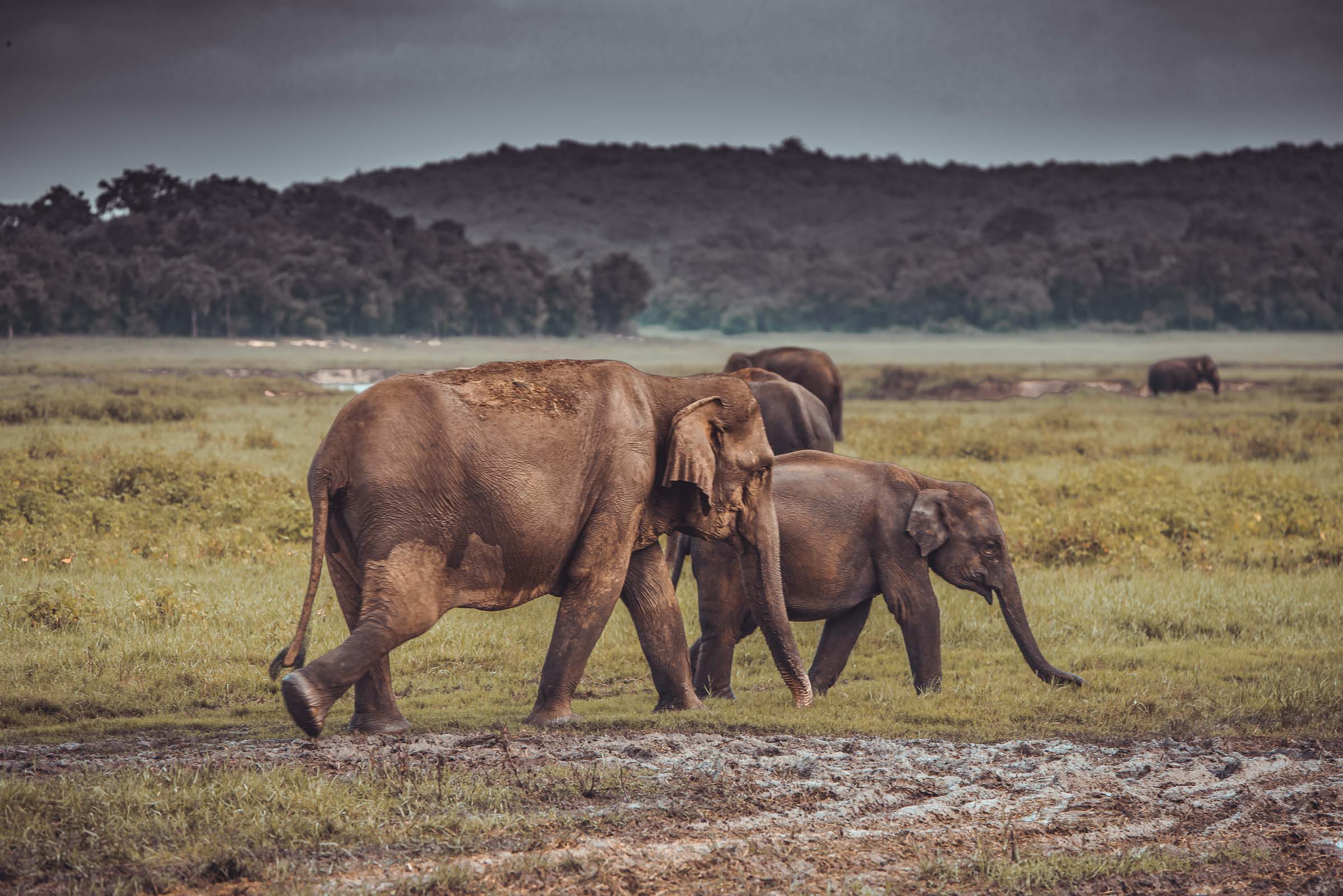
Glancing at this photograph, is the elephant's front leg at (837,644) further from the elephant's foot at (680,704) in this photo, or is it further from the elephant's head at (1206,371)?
the elephant's head at (1206,371)

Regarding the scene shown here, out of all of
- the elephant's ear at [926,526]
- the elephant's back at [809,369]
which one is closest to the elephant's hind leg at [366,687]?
the elephant's ear at [926,526]

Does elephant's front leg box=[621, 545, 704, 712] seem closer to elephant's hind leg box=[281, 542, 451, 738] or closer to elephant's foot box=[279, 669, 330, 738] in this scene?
elephant's hind leg box=[281, 542, 451, 738]

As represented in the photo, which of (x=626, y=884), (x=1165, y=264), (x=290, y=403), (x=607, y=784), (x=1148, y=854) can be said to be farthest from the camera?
(x=1165, y=264)

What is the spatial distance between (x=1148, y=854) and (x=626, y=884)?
241 cm

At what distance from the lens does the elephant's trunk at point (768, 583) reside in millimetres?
9453

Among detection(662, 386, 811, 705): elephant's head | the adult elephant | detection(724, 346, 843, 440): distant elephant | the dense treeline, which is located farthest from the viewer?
the dense treeline

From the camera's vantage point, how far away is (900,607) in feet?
Answer: 33.4

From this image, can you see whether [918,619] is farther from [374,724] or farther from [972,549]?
[374,724]

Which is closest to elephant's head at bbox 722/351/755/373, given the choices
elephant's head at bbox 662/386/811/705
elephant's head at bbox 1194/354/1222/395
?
elephant's head at bbox 662/386/811/705

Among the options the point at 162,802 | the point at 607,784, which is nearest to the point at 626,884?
the point at 607,784

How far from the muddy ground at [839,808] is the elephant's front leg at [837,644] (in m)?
1.75

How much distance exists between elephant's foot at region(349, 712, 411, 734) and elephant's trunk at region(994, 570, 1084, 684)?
449cm

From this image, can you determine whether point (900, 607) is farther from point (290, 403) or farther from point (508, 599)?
point (290, 403)

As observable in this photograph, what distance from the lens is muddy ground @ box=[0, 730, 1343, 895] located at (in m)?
6.02
